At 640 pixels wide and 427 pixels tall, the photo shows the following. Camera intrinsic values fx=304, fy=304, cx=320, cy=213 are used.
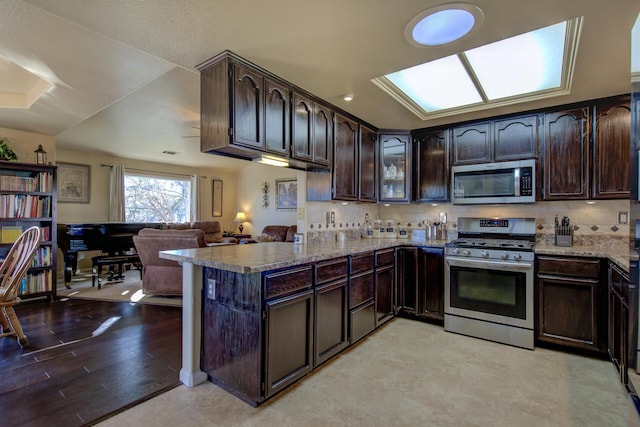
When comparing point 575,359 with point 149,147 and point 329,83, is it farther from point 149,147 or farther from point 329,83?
point 149,147

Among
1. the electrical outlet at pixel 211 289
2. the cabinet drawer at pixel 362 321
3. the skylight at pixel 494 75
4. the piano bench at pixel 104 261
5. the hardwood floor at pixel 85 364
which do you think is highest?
the skylight at pixel 494 75

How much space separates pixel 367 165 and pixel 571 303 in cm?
241

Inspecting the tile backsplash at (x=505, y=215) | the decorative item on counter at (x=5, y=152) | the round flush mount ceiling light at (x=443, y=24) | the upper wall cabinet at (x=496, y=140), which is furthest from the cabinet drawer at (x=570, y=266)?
the decorative item on counter at (x=5, y=152)

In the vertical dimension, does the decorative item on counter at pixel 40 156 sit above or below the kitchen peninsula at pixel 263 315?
above

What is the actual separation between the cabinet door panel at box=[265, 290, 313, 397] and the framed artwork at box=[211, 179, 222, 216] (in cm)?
708

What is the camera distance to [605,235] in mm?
3096

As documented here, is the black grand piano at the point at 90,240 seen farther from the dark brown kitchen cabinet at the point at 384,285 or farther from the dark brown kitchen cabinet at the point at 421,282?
the dark brown kitchen cabinet at the point at 421,282

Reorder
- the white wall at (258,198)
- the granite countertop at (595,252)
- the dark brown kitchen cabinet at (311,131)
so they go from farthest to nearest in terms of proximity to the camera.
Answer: the white wall at (258,198)
the dark brown kitchen cabinet at (311,131)
the granite countertop at (595,252)

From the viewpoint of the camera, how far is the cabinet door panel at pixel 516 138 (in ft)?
10.6

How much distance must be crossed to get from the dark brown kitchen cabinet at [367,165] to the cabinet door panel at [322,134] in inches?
24.7

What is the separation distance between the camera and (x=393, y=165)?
3.98m

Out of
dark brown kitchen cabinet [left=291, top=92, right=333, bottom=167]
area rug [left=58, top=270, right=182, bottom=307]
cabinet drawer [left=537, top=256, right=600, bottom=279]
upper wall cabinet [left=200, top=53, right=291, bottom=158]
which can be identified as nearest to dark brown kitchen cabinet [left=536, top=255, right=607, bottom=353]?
cabinet drawer [left=537, top=256, right=600, bottom=279]

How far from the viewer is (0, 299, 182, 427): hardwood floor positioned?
1.89 m

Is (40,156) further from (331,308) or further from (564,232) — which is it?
(564,232)
